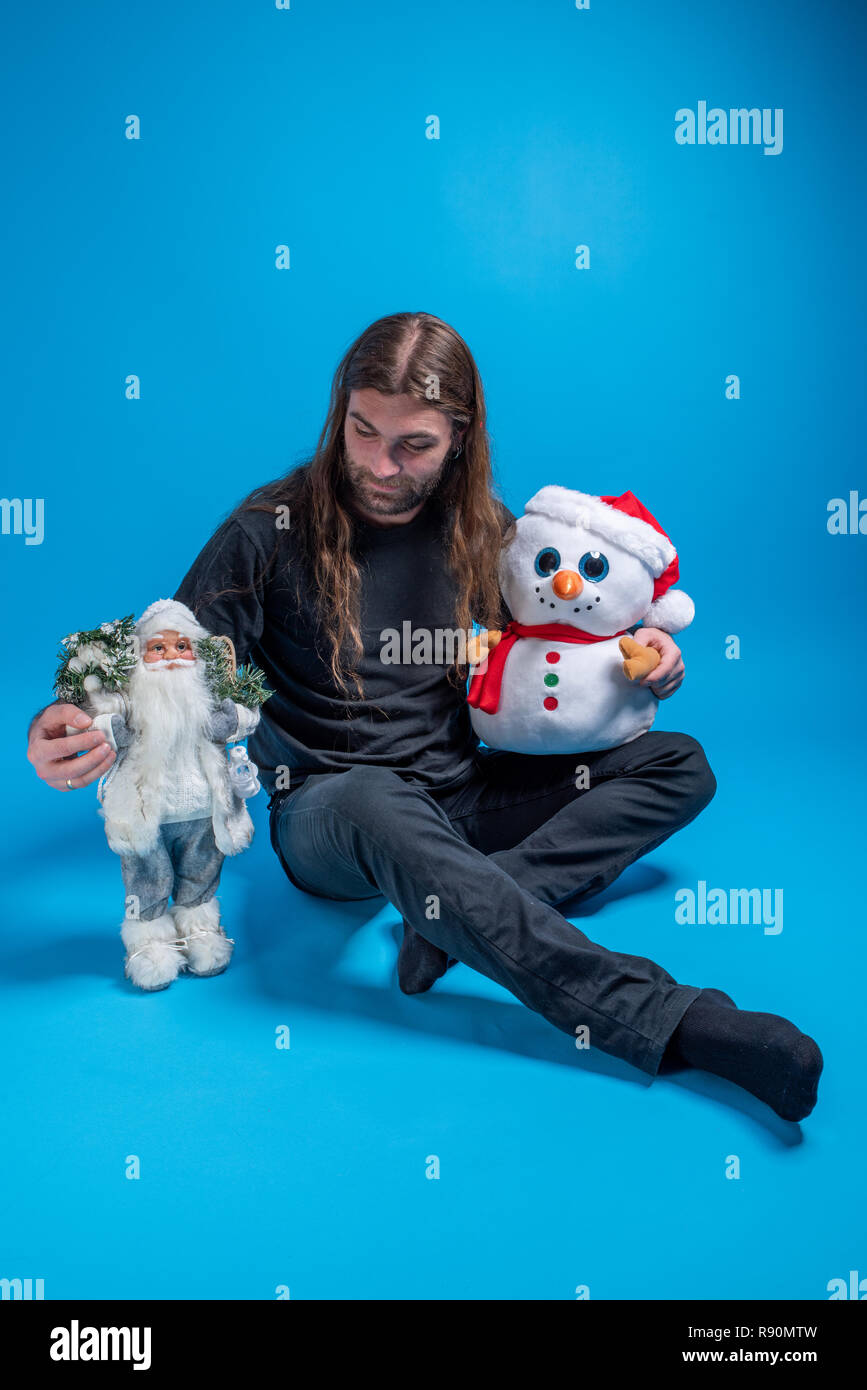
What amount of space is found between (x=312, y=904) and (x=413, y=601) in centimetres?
63

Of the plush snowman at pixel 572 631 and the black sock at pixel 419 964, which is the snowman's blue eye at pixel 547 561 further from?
the black sock at pixel 419 964

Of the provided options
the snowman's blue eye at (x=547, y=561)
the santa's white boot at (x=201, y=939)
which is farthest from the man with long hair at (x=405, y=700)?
the santa's white boot at (x=201, y=939)

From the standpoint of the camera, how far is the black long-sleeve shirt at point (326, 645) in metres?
2.33

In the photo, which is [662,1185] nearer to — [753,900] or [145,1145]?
[145,1145]

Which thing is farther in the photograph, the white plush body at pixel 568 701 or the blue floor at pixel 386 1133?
the white plush body at pixel 568 701

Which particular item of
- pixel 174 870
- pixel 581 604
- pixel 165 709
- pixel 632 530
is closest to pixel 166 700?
pixel 165 709

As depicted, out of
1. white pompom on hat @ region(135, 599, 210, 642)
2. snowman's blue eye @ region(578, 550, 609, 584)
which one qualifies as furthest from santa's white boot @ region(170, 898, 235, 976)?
snowman's blue eye @ region(578, 550, 609, 584)

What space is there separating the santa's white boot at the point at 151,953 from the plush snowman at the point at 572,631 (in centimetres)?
75

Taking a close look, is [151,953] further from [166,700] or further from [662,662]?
[662,662]

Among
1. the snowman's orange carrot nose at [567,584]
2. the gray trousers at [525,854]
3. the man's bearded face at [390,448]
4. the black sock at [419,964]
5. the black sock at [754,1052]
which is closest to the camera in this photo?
the black sock at [754,1052]

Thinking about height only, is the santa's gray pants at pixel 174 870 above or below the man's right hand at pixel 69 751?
below

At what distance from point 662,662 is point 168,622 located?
97cm

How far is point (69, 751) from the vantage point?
194cm

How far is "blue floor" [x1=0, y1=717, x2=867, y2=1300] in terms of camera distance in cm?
154
